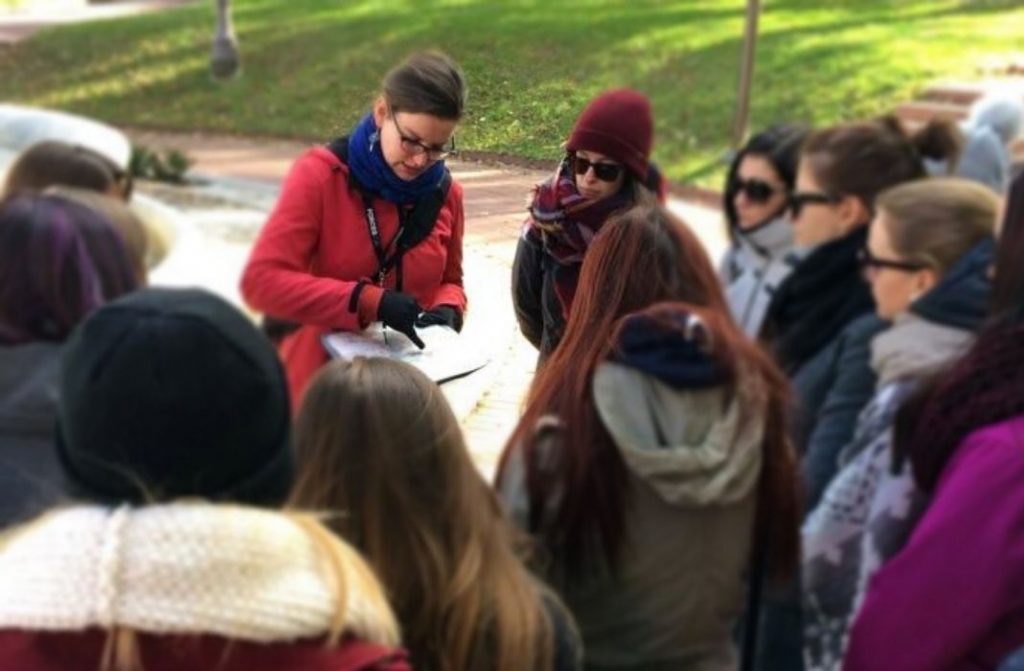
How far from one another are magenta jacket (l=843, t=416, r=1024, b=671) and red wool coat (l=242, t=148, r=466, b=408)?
81 cm

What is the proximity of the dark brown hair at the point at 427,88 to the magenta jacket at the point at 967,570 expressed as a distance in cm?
89

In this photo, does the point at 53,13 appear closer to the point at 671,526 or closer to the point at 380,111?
the point at 671,526

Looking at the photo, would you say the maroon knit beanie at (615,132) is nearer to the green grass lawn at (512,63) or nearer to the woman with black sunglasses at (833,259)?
the green grass lawn at (512,63)

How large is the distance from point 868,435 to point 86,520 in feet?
5.18

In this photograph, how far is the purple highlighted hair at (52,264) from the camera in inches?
38.4

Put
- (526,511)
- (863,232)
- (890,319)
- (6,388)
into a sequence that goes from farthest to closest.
Result: (863,232)
(890,319)
(526,511)
(6,388)

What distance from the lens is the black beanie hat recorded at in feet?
2.42

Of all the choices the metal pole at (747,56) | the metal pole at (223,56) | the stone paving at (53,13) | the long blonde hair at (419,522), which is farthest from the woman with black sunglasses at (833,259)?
the metal pole at (747,56)

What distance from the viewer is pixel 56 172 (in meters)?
1.05

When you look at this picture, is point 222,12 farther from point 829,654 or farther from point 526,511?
point 829,654

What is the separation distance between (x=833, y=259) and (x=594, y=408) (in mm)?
1117

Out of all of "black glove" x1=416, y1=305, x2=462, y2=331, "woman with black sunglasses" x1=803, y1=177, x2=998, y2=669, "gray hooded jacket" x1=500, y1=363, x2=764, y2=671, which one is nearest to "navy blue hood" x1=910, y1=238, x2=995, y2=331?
"woman with black sunglasses" x1=803, y1=177, x2=998, y2=669

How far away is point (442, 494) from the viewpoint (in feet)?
3.96

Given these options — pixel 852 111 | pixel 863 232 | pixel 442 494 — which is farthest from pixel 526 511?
pixel 852 111
